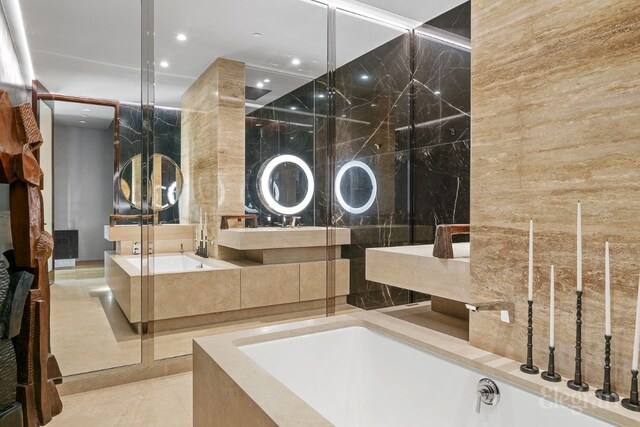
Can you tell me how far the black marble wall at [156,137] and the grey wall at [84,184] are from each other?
3.6 inches

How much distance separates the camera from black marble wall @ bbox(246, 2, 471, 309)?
379 centimetres

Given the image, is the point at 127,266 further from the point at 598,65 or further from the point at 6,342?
the point at 598,65

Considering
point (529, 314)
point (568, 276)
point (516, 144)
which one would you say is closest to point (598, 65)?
point (516, 144)

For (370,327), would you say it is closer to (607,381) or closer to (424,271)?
(424,271)

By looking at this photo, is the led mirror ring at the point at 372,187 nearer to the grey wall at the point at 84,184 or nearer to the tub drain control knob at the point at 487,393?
the grey wall at the point at 84,184

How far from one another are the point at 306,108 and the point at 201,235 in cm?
158

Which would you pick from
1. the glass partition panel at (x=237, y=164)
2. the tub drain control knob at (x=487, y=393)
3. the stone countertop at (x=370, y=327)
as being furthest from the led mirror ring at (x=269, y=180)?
the tub drain control knob at (x=487, y=393)

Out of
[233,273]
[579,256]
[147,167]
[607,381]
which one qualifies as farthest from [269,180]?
[607,381]

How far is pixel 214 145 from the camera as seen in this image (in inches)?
141

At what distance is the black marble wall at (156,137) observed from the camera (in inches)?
115

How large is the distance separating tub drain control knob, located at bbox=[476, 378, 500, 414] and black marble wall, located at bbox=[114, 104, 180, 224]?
8.17 feet

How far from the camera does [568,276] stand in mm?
1445

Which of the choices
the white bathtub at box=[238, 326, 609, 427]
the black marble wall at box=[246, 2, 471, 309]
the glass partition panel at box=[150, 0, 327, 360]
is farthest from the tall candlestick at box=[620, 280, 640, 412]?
the glass partition panel at box=[150, 0, 327, 360]

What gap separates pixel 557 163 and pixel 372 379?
4.21 ft
